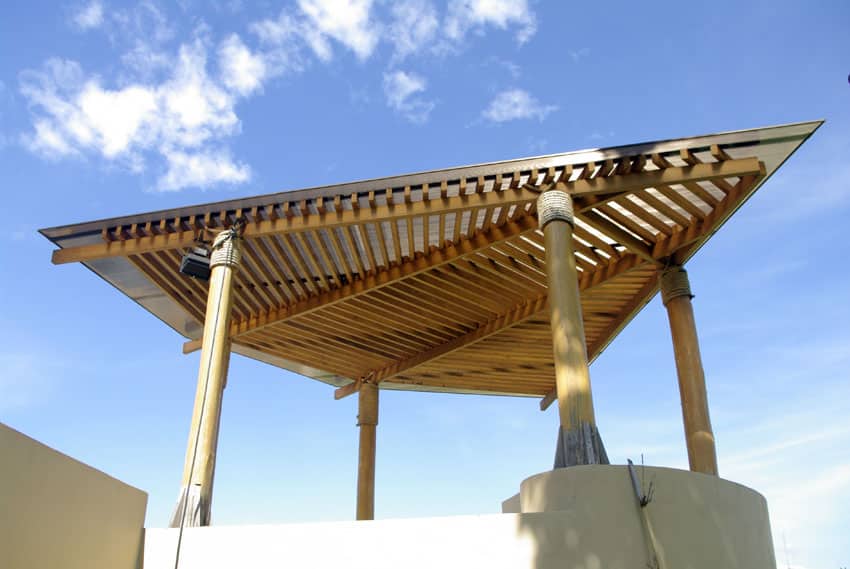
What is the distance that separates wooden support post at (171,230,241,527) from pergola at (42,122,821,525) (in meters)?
0.02

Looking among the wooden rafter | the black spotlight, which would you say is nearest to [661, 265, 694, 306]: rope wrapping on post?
the wooden rafter

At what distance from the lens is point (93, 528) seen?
4867 mm

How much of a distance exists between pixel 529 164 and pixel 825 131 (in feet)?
9.36

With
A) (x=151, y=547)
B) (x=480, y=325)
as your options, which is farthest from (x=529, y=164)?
(x=151, y=547)

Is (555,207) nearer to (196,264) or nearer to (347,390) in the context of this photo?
(196,264)

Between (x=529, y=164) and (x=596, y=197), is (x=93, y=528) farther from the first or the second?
(x=596, y=197)

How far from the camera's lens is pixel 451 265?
9406 millimetres

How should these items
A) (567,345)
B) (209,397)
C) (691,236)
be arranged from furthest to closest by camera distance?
1. (691,236)
2. (209,397)
3. (567,345)

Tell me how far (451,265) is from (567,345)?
349cm

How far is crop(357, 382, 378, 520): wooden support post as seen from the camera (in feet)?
35.8

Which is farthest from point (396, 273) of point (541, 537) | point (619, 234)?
point (541, 537)

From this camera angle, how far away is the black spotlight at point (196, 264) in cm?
756

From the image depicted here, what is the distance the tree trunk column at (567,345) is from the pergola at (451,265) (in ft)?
0.04

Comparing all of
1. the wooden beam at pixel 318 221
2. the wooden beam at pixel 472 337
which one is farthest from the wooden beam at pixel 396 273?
the wooden beam at pixel 472 337
